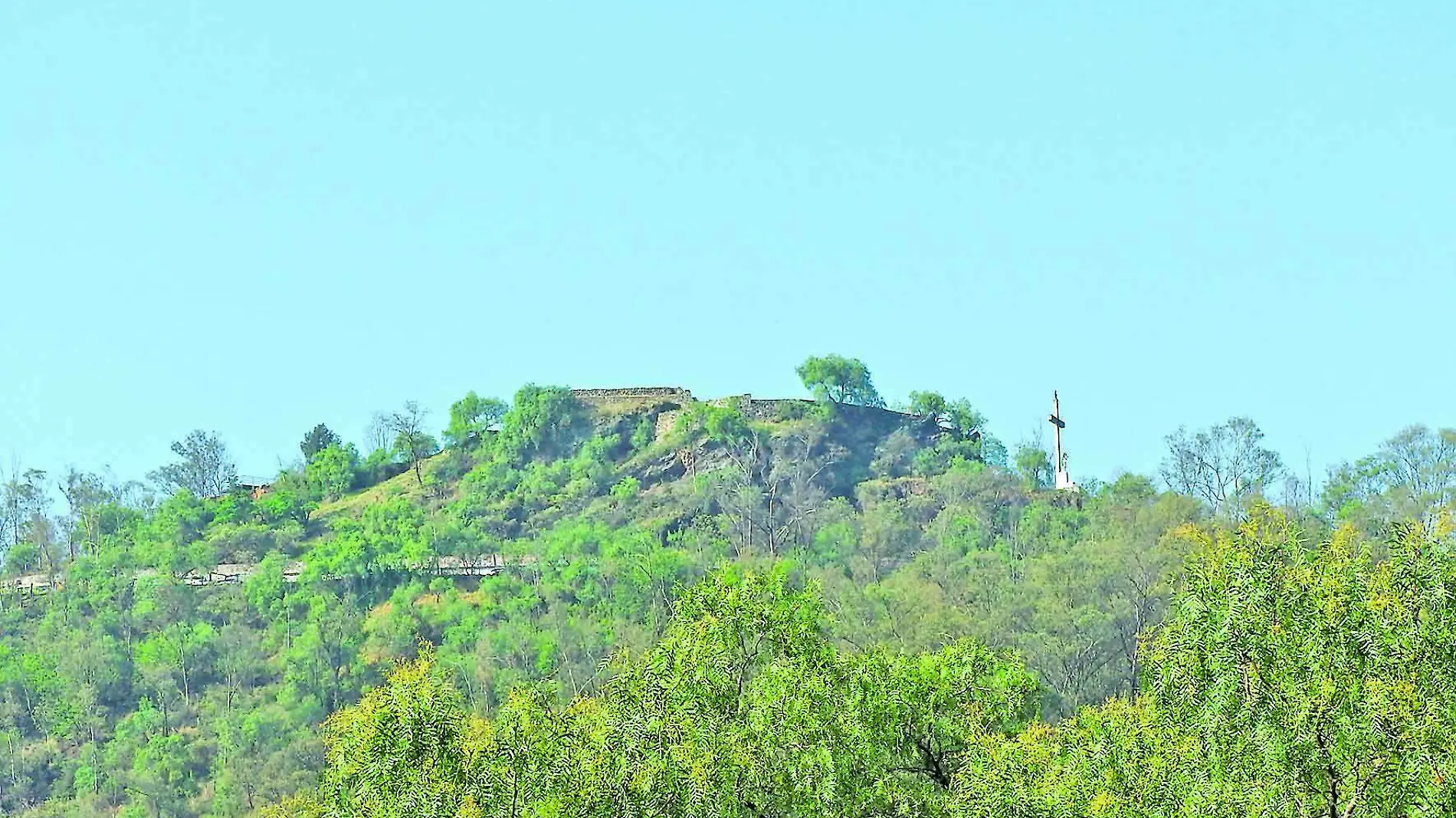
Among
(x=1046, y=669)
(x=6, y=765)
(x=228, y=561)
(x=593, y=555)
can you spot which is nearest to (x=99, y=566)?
(x=228, y=561)

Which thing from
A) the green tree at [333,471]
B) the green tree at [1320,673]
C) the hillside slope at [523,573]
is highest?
the green tree at [333,471]

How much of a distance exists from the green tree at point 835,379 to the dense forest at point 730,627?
0.73ft

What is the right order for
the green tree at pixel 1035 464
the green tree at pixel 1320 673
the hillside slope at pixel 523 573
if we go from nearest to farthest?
the green tree at pixel 1320 673, the hillside slope at pixel 523 573, the green tree at pixel 1035 464

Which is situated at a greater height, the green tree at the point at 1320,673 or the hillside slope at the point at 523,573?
the hillside slope at the point at 523,573

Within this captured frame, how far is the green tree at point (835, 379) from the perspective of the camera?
9094 centimetres

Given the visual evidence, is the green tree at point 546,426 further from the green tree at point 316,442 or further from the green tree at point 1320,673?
the green tree at point 1320,673

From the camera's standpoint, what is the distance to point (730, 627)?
19922 mm

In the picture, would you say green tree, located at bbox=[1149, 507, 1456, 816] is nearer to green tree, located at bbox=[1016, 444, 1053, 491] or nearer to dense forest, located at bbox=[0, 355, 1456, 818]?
dense forest, located at bbox=[0, 355, 1456, 818]

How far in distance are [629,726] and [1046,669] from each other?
3449cm

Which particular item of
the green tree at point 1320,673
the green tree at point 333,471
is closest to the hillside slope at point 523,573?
the green tree at point 333,471

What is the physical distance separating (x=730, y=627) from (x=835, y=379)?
71.5 metres

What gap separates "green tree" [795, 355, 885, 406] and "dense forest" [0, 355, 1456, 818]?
22 cm

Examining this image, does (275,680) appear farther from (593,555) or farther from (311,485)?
(311,485)

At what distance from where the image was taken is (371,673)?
70000 mm
